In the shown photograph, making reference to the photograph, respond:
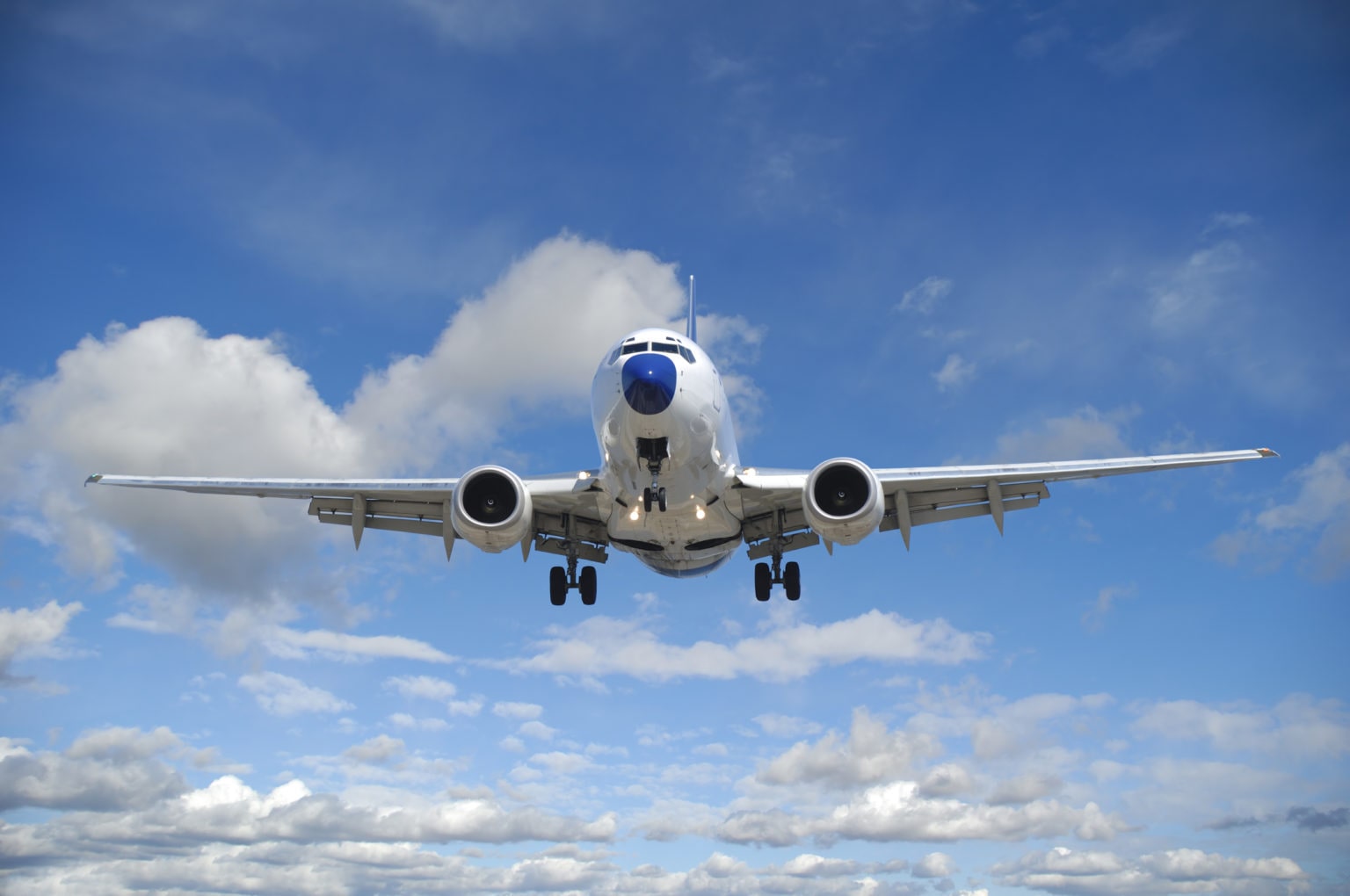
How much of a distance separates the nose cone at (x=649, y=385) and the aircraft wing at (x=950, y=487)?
13.3ft

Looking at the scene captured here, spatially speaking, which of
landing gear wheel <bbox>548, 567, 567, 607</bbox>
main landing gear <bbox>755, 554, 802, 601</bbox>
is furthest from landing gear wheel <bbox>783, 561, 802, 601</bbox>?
landing gear wheel <bbox>548, 567, 567, 607</bbox>

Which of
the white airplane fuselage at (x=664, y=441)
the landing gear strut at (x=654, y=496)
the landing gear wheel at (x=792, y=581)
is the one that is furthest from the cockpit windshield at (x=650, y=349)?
the landing gear wheel at (x=792, y=581)

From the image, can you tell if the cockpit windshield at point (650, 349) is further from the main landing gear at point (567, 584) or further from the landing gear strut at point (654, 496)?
the main landing gear at point (567, 584)

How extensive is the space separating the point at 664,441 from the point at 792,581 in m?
7.92

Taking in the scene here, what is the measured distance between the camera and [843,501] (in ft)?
58.4

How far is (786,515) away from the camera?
22.4 meters

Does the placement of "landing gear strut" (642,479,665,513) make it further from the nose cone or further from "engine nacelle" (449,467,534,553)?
the nose cone

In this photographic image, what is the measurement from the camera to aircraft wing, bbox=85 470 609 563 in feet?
67.3

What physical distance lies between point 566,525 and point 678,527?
11.0 ft

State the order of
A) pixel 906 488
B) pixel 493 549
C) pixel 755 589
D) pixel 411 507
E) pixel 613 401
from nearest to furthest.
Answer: pixel 613 401 → pixel 493 549 → pixel 906 488 → pixel 411 507 → pixel 755 589

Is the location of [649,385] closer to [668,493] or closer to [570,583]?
[668,493]

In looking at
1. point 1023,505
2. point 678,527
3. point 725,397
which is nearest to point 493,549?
point 678,527

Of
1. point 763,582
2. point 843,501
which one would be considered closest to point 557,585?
point 763,582

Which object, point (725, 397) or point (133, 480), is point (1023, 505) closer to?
point (725, 397)
